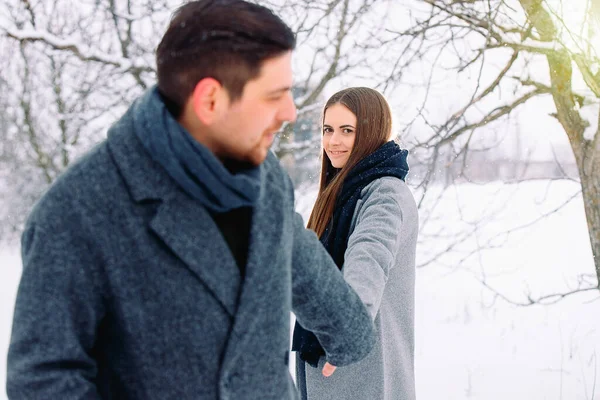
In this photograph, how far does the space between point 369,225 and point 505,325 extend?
17.2 feet

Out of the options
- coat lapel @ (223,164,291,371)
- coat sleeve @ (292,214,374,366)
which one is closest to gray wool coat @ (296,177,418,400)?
coat sleeve @ (292,214,374,366)

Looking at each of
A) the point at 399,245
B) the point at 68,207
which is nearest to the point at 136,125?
the point at 68,207

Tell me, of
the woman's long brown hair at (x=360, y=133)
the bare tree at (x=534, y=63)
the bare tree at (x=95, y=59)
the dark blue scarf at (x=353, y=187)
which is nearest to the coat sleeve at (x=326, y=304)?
the dark blue scarf at (x=353, y=187)

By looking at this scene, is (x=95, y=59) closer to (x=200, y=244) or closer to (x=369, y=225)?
(x=369, y=225)

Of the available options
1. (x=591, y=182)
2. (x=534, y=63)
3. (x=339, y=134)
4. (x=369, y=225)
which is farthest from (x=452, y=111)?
(x=369, y=225)

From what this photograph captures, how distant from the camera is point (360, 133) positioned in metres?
2.17

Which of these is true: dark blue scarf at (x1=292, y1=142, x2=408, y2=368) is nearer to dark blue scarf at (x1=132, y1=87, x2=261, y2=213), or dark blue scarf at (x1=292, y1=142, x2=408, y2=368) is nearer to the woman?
the woman

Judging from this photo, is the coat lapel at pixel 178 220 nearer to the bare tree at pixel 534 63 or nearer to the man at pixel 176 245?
the man at pixel 176 245

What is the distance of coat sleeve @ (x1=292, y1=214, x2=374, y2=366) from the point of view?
119 centimetres

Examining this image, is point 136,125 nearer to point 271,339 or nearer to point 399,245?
point 271,339

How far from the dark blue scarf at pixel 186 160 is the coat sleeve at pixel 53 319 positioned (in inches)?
7.3

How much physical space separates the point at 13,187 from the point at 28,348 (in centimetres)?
1358

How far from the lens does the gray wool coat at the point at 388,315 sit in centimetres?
187

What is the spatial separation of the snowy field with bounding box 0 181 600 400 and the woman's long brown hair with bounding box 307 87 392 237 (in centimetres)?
169
